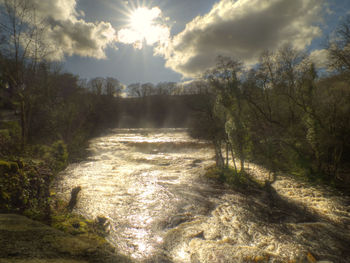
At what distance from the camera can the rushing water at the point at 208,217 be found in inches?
231

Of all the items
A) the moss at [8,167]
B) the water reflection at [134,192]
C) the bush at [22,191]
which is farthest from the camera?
the water reflection at [134,192]

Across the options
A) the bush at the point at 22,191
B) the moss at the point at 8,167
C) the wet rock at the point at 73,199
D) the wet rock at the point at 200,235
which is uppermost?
the moss at the point at 8,167

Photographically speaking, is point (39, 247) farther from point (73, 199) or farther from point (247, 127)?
point (247, 127)

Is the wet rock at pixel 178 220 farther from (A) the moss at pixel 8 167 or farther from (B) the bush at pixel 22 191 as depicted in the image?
(A) the moss at pixel 8 167

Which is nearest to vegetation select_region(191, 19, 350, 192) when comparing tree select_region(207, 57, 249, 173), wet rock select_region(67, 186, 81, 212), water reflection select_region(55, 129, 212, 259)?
tree select_region(207, 57, 249, 173)

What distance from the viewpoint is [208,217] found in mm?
8070

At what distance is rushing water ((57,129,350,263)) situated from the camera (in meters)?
5.87

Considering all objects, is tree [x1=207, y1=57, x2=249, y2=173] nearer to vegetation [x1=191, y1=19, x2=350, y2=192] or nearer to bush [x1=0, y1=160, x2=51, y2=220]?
vegetation [x1=191, y1=19, x2=350, y2=192]

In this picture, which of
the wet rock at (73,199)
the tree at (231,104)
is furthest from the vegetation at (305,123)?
the wet rock at (73,199)

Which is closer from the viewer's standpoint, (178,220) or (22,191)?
(22,191)

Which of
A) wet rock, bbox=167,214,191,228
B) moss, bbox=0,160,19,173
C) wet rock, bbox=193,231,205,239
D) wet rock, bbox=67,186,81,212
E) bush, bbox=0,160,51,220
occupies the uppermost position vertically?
moss, bbox=0,160,19,173

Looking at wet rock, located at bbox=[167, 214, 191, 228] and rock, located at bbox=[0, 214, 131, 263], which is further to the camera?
wet rock, located at bbox=[167, 214, 191, 228]

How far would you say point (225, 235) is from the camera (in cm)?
673

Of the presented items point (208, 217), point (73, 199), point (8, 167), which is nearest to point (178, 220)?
point (208, 217)
